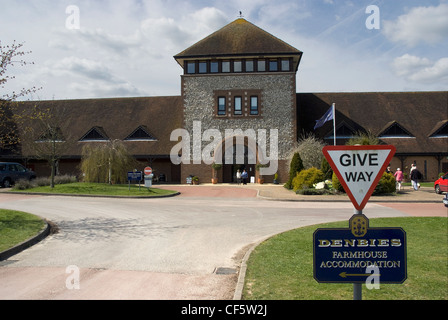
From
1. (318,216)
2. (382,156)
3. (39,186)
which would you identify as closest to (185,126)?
(39,186)

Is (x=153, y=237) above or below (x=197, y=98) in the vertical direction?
below

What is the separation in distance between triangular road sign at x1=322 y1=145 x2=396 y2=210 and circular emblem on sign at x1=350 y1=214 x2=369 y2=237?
18 cm

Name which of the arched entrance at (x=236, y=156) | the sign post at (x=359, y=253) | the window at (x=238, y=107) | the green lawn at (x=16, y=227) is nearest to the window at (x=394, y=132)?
the arched entrance at (x=236, y=156)

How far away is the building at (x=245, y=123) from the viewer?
33.3 metres

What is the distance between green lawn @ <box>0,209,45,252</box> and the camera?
9392 mm

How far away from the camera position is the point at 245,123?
110ft

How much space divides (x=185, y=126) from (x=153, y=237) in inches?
965

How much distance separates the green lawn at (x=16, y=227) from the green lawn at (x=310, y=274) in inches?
239

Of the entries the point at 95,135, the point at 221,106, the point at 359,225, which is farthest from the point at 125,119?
the point at 359,225

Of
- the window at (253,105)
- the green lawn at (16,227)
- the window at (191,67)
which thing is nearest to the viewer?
the green lawn at (16,227)

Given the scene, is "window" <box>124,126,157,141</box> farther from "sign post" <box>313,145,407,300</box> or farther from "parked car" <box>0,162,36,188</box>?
"sign post" <box>313,145,407,300</box>

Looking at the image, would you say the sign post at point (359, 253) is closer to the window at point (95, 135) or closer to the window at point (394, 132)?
the window at point (394, 132)
